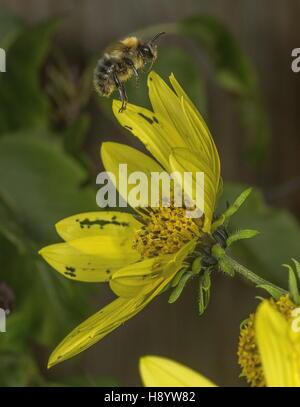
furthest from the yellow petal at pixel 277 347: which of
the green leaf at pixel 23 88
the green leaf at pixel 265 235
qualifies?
the green leaf at pixel 23 88

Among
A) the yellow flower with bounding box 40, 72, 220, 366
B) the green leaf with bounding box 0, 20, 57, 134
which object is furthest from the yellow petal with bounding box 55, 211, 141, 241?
the green leaf with bounding box 0, 20, 57, 134

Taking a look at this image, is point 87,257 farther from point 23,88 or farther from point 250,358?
point 23,88

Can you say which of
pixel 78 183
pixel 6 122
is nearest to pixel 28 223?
pixel 78 183

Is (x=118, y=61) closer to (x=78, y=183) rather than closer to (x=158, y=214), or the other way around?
(x=158, y=214)

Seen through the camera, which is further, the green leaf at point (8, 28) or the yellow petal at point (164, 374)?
the green leaf at point (8, 28)

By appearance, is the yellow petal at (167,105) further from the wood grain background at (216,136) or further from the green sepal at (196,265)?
the wood grain background at (216,136)

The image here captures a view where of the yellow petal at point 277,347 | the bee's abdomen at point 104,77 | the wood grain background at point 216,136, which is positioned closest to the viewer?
the yellow petal at point 277,347

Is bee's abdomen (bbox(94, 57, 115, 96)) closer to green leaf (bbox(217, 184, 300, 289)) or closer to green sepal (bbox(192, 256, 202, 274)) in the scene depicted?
green sepal (bbox(192, 256, 202, 274))

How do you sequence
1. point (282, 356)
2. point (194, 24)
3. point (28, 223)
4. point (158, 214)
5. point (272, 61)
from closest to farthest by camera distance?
1. point (282, 356)
2. point (158, 214)
3. point (28, 223)
4. point (194, 24)
5. point (272, 61)
